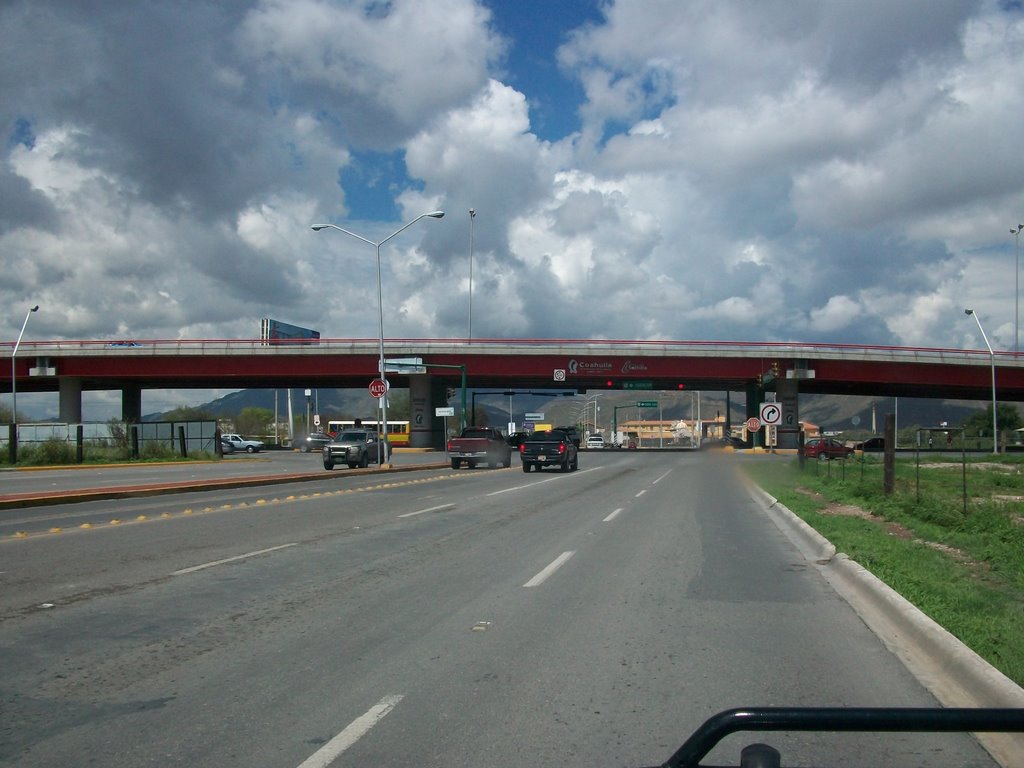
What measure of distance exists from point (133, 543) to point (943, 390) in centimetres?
6586

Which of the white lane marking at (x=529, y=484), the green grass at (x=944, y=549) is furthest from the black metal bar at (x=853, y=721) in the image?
the white lane marking at (x=529, y=484)

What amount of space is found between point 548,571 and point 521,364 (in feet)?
181

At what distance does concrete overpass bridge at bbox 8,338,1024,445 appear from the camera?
62250 mm

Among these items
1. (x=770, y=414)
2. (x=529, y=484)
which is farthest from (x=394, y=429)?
(x=529, y=484)

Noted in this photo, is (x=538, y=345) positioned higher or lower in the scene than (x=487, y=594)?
higher

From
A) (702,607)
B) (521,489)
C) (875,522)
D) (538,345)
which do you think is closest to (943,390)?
(538,345)

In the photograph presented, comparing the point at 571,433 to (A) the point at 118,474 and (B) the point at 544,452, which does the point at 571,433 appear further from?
(A) the point at 118,474

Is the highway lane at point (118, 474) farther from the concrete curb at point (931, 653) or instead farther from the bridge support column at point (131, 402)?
the bridge support column at point (131, 402)

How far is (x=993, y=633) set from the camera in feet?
24.1

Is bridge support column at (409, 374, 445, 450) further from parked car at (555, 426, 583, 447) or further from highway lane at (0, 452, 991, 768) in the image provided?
highway lane at (0, 452, 991, 768)

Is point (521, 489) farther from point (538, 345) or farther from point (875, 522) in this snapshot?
point (538, 345)

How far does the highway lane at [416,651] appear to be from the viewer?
5246 mm

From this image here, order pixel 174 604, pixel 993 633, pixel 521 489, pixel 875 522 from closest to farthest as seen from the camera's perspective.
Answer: pixel 993 633 → pixel 174 604 → pixel 875 522 → pixel 521 489

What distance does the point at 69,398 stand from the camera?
66312mm
